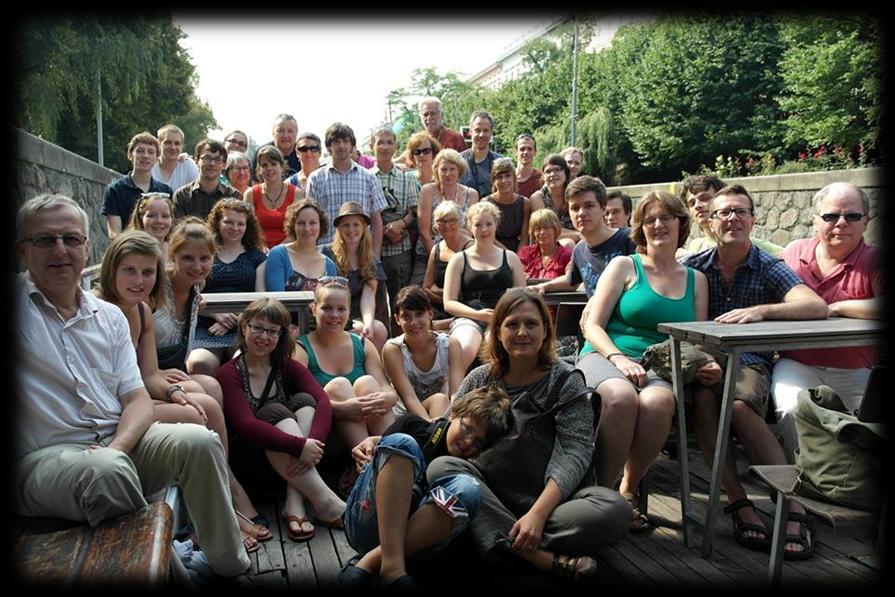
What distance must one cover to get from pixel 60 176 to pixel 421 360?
4.02m

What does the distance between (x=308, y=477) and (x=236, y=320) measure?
1045 millimetres

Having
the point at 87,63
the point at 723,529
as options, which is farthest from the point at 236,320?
the point at 87,63

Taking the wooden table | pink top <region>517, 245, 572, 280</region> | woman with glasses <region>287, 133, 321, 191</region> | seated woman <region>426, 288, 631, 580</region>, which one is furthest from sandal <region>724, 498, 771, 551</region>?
woman with glasses <region>287, 133, 321, 191</region>

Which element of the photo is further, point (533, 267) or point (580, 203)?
point (533, 267)

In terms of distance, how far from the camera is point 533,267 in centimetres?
509

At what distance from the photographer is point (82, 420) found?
227 centimetres

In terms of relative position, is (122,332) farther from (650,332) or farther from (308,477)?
(650,332)

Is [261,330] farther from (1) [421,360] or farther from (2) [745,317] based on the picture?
(2) [745,317]

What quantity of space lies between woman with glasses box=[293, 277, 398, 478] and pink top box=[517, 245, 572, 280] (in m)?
1.62

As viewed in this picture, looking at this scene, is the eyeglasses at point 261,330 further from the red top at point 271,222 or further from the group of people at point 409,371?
the red top at point 271,222

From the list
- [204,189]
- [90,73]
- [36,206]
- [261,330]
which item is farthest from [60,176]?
[90,73]

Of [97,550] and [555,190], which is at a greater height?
[555,190]

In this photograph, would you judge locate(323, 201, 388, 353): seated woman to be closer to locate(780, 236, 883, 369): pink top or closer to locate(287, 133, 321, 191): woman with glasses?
locate(287, 133, 321, 191): woman with glasses

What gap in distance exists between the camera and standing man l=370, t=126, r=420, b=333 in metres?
5.49
